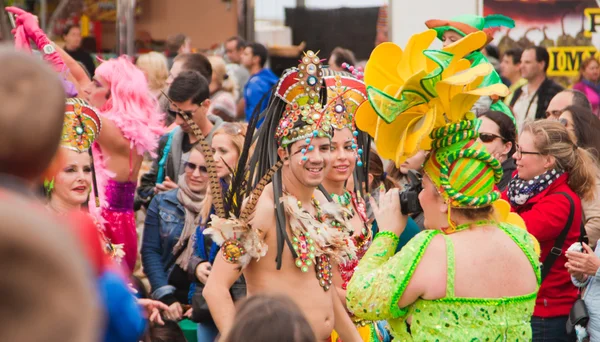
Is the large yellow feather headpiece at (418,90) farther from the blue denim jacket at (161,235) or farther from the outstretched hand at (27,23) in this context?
the outstretched hand at (27,23)

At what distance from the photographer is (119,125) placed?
255 inches

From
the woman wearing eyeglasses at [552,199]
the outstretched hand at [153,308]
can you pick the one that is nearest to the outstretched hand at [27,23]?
the outstretched hand at [153,308]

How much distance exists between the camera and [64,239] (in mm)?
1251

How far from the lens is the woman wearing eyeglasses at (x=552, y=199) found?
514cm

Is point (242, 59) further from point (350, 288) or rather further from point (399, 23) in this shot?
point (350, 288)

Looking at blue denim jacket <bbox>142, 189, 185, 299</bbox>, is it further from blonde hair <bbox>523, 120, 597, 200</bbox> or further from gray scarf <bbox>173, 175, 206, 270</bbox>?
blonde hair <bbox>523, 120, 597, 200</bbox>

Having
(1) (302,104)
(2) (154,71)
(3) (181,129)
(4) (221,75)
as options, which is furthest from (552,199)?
(4) (221,75)

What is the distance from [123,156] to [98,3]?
9796 millimetres

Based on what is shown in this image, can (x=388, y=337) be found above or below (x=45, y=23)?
below

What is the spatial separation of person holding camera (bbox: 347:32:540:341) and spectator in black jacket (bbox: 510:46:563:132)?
17.4 ft

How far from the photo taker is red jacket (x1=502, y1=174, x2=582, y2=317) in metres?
5.12

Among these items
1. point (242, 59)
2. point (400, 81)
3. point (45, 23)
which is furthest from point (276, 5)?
point (400, 81)

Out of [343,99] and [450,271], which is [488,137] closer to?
[343,99]

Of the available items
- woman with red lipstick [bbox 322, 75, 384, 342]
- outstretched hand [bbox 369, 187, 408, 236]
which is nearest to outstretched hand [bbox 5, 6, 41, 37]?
woman with red lipstick [bbox 322, 75, 384, 342]
